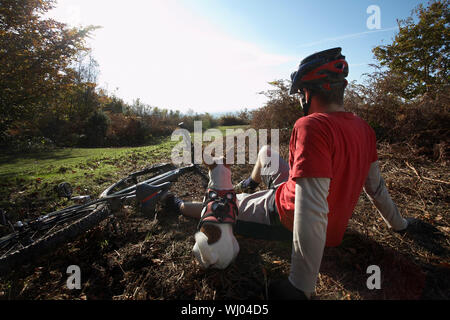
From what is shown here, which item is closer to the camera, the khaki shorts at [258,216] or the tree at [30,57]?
the khaki shorts at [258,216]

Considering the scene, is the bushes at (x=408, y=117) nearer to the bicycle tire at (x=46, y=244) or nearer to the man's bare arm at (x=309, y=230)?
the man's bare arm at (x=309, y=230)

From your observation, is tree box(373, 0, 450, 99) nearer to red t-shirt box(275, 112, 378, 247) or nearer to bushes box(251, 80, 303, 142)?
bushes box(251, 80, 303, 142)

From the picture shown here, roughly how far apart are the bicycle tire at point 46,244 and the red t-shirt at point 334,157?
188cm

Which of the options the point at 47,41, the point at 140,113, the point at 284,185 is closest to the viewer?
the point at 284,185

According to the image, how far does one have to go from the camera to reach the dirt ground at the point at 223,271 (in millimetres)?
1532

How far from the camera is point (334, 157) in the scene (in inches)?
49.4

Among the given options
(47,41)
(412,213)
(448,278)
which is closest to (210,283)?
(448,278)

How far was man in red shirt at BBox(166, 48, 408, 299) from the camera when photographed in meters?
1.13

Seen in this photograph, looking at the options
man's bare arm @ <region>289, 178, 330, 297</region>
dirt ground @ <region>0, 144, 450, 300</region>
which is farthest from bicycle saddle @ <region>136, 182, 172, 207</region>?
man's bare arm @ <region>289, 178, 330, 297</region>

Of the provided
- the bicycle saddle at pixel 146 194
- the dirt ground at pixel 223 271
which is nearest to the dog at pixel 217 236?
the dirt ground at pixel 223 271

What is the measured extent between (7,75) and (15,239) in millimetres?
6615

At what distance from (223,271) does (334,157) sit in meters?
1.29

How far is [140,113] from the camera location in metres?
19.7

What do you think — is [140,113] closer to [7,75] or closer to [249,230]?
[7,75]
